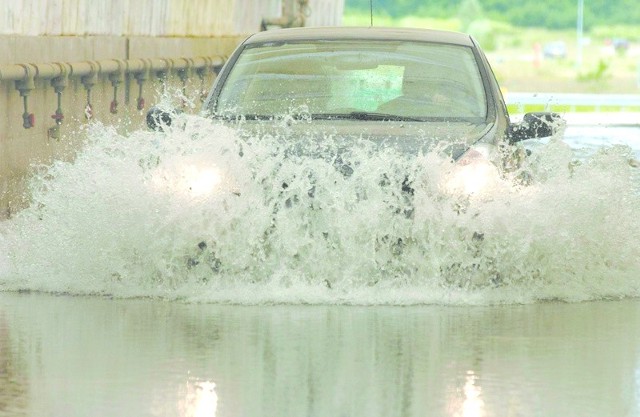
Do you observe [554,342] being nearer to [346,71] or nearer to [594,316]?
[594,316]

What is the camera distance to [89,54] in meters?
19.3

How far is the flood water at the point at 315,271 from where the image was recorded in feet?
27.7

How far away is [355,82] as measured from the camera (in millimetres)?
12180

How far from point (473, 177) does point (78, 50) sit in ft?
29.2

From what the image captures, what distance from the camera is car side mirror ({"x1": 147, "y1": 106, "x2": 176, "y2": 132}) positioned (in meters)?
11.3

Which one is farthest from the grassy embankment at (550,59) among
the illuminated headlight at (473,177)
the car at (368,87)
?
the illuminated headlight at (473,177)

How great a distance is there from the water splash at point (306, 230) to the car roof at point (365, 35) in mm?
Result: 1680

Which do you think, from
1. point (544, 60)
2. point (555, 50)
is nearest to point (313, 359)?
point (544, 60)

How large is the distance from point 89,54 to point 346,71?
7.47 m

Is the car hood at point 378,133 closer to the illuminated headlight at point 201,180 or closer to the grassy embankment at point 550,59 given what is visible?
the illuminated headlight at point 201,180

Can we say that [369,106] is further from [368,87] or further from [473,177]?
[473,177]

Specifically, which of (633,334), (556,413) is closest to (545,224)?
(633,334)

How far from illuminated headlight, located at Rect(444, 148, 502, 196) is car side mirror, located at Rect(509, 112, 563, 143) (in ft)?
2.66

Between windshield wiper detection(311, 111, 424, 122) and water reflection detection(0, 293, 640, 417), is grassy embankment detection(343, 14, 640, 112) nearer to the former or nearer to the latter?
windshield wiper detection(311, 111, 424, 122)
